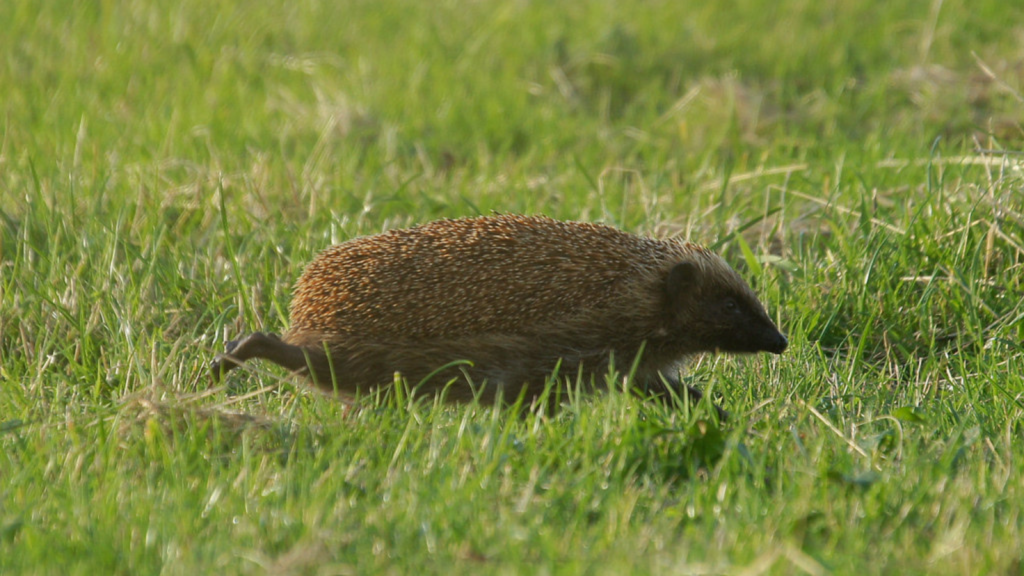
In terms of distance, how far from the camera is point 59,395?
442cm

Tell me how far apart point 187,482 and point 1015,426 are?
109 inches

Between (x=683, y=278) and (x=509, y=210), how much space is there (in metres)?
2.01

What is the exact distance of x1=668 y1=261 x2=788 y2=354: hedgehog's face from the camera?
496 centimetres

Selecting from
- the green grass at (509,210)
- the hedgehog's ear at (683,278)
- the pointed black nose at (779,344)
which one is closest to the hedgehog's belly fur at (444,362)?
the green grass at (509,210)

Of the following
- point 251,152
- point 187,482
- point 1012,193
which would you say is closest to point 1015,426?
point 1012,193

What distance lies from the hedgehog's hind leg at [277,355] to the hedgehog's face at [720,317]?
4.53 ft

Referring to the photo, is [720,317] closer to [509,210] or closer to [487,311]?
[487,311]

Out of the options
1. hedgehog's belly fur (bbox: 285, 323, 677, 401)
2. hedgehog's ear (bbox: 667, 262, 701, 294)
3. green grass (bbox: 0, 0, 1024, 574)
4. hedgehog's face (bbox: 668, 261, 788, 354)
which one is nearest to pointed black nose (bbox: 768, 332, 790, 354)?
hedgehog's face (bbox: 668, 261, 788, 354)

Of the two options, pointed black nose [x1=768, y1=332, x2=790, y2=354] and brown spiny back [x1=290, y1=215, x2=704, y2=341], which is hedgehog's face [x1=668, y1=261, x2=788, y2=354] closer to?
pointed black nose [x1=768, y1=332, x2=790, y2=354]

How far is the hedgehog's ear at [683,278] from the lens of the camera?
16.0 ft

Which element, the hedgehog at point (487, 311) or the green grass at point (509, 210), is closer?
the green grass at point (509, 210)

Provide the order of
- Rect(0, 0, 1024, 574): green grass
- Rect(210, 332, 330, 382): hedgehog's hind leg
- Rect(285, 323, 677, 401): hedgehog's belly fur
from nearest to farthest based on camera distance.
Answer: Rect(0, 0, 1024, 574): green grass, Rect(210, 332, 330, 382): hedgehog's hind leg, Rect(285, 323, 677, 401): hedgehog's belly fur

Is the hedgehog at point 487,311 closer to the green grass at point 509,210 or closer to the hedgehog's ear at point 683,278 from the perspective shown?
the hedgehog's ear at point 683,278

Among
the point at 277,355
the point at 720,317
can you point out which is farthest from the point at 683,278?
the point at 277,355
